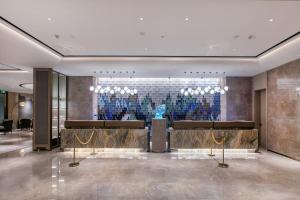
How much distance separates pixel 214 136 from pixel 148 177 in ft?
13.2

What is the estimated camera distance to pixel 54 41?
261 inches

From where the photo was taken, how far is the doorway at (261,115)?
33.7 ft

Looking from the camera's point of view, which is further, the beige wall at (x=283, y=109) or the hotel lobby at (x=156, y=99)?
the beige wall at (x=283, y=109)

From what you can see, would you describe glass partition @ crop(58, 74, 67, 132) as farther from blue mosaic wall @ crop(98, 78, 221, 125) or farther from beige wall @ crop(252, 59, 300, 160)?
beige wall @ crop(252, 59, 300, 160)

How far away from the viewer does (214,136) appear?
8844 millimetres

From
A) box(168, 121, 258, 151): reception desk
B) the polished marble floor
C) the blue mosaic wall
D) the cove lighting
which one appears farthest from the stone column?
the cove lighting

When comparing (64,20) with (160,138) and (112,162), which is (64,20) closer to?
(112,162)

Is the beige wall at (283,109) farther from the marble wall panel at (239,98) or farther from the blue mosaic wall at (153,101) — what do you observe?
the blue mosaic wall at (153,101)

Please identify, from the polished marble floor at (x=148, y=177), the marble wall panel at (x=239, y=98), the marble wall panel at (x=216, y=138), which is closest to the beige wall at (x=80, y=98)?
the polished marble floor at (x=148, y=177)

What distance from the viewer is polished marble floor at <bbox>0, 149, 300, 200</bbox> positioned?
15.1 ft

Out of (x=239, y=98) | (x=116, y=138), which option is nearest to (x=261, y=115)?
(x=239, y=98)

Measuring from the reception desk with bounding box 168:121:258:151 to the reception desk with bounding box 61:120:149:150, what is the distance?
49.2 inches

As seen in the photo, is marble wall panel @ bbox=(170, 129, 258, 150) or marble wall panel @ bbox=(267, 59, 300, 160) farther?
marble wall panel @ bbox=(170, 129, 258, 150)

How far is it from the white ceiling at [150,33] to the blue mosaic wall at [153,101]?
11.2ft
